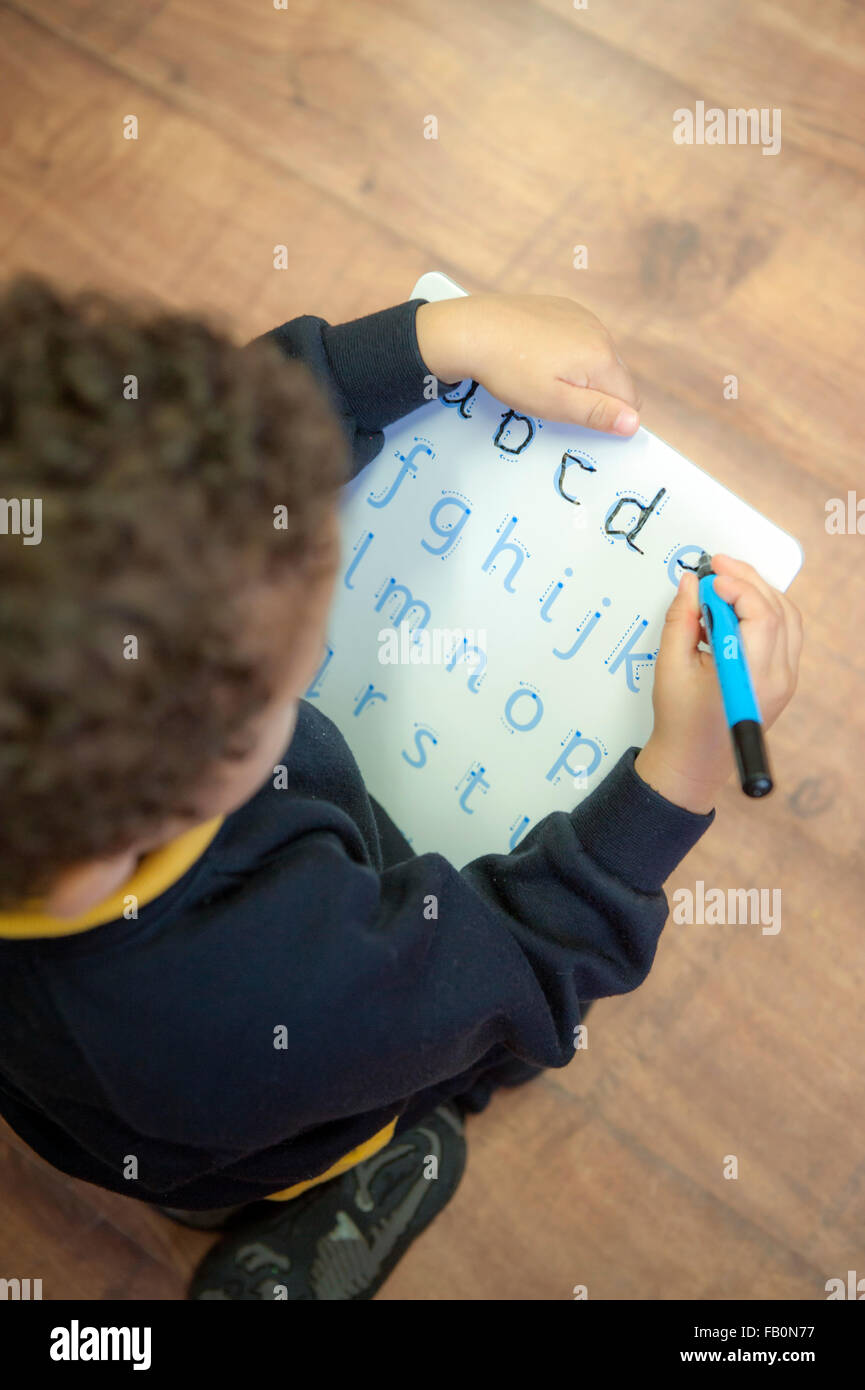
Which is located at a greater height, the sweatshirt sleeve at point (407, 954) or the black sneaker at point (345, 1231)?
the sweatshirt sleeve at point (407, 954)

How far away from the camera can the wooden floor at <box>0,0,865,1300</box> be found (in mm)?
780

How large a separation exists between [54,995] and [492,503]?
37cm

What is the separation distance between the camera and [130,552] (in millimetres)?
312

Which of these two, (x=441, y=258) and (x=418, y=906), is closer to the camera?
(x=418, y=906)

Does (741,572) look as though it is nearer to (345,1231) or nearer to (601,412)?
(601,412)

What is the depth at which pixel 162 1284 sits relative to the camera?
790 mm

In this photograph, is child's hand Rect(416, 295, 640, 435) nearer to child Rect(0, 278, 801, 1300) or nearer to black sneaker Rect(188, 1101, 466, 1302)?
child Rect(0, 278, 801, 1300)

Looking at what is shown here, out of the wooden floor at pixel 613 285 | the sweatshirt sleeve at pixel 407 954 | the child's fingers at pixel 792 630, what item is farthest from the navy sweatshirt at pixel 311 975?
the wooden floor at pixel 613 285

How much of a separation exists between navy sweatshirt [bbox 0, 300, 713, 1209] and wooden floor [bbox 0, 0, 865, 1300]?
9.3 inches

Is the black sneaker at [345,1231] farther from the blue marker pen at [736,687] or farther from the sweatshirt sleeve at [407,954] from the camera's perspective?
the blue marker pen at [736,687]

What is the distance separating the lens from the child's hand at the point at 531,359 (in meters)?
0.60
